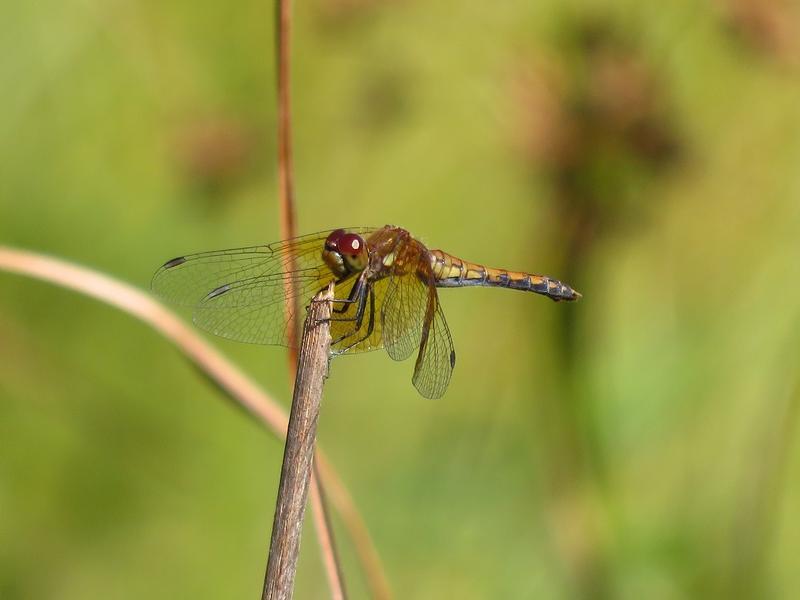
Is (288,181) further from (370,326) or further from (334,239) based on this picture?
(370,326)

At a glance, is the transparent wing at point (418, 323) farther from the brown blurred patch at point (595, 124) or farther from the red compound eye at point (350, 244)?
the brown blurred patch at point (595, 124)

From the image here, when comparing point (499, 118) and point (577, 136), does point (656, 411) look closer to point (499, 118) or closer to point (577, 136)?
point (577, 136)

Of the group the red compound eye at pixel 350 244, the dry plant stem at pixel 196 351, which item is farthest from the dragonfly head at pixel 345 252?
the dry plant stem at pixel 196 351

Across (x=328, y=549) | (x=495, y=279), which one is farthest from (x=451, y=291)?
(x=328, y=549)

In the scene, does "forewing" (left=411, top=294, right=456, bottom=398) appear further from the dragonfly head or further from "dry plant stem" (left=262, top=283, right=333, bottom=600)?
"dry plant stem" (left=262, top=283, right=333, bottom=600)

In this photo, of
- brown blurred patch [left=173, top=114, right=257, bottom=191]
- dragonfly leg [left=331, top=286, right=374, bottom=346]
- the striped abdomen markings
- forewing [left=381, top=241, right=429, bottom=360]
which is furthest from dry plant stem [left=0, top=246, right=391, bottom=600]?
brown blurred patch [left=173, top=114, right=257, bottom=191]

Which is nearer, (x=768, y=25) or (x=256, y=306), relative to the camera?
(x=256, y=306)

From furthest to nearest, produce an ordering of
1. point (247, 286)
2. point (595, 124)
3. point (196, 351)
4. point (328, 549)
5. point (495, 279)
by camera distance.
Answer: point (595, 124)
point (495, 279)
point (247, 286)
point (196, 351)
point (328, 549)
